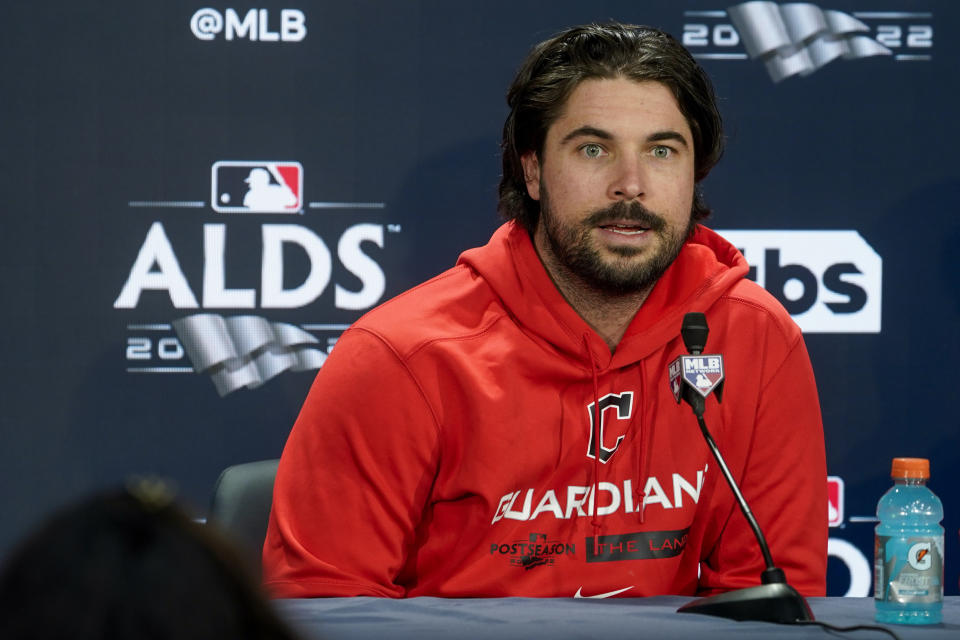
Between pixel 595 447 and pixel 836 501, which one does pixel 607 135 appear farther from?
pixel 836 501

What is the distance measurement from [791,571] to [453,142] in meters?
1.16

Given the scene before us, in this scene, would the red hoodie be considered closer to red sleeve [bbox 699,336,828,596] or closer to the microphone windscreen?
red sleeve [bbox 699,336,828,596]

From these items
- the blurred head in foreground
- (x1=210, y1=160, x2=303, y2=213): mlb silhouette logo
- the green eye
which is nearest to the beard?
the green eye

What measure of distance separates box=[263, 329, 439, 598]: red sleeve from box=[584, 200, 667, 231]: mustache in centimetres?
43

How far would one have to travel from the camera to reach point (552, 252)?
191 centimetres

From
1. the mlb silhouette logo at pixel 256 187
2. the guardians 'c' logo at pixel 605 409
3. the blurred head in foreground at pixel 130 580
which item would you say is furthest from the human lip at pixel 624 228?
the blurred head in foreground at pixel 130 580

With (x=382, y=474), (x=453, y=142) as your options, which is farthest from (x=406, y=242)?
(x=382, y=474)

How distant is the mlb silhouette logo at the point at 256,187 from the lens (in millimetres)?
2336

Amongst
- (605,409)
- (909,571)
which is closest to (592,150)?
(605,409)

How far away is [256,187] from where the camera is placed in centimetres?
235

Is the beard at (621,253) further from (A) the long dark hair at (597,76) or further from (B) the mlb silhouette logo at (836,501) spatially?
(B) the mlb silhouette logo at (836,501)

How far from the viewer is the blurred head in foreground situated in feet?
1.36

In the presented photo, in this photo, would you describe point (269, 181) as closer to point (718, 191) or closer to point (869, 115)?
point (718, 191)

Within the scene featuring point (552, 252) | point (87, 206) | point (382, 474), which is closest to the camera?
point (382, 474)
